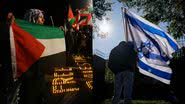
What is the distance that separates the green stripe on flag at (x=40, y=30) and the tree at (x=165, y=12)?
13868mm

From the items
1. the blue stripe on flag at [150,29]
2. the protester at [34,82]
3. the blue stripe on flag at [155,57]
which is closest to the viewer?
the blue stripe on flag at [155,57]

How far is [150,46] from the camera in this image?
406 inches

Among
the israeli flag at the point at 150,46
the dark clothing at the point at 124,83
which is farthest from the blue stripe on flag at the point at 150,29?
the dark clothing at the point at 124,83

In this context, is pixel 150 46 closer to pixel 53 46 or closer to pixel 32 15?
pixel 53 46

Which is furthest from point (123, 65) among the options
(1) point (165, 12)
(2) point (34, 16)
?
(1) point (165, 12)

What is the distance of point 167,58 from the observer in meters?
10.3

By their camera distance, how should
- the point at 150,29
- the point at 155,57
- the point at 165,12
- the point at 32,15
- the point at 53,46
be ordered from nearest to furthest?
the point at 155,57 < the point at 150,29 < the point at 32,15 < the point at 53,46 < the point at 165,12

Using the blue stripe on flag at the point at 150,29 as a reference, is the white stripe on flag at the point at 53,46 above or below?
below

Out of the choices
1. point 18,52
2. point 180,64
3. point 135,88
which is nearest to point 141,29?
point 18,52

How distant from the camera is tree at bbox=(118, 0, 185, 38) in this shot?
26.7 metres

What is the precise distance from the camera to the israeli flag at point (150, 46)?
33.2 ft

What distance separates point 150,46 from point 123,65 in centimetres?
115

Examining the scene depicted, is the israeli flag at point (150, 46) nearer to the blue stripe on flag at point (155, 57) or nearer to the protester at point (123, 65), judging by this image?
the blue stripe on flag at point (155, 57)

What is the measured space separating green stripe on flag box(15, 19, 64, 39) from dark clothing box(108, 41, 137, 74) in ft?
7.17
